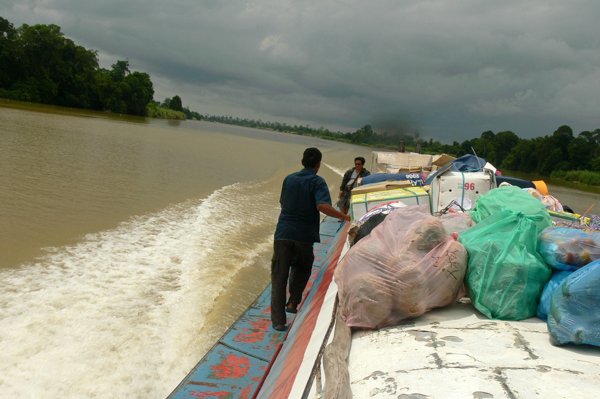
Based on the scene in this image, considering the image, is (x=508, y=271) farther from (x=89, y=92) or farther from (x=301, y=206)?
(x=89, y=92)

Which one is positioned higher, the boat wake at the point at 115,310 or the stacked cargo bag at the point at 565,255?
the stacked cargo bag at the point at 565,255

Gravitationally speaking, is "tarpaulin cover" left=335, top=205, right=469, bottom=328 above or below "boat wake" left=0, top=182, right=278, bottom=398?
above

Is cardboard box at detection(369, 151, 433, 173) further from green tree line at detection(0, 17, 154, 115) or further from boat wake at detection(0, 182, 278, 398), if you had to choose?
green tree line at detection(0, 17, 154, 115)

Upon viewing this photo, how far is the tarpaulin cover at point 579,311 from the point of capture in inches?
59.8

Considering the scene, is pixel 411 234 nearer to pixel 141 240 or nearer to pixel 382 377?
pixel 382 377

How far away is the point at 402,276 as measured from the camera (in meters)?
1.93

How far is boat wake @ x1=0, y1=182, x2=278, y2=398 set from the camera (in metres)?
2.80

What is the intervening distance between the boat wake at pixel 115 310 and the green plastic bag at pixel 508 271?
7.86 feet

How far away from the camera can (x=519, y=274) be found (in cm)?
185

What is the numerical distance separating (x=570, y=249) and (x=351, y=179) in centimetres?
503

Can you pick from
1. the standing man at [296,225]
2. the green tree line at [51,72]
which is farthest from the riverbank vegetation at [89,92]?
the standing man at [296,225]

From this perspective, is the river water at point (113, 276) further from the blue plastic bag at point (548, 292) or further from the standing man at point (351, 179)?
the blue plastic bag at point (548, 292)

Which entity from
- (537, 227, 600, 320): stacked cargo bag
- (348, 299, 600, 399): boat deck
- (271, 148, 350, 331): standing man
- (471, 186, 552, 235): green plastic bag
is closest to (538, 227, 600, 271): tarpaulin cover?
(537, 227, 600, 320): stacked cargo bag

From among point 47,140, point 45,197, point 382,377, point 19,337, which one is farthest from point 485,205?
point 47,140
